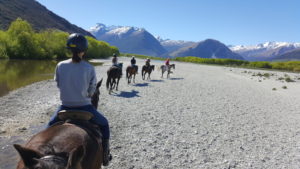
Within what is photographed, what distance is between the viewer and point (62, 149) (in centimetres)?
293

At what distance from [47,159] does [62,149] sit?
34 centimetres

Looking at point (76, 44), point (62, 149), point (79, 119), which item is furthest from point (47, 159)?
point (76, 44)

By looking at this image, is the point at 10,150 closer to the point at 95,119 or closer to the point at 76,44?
the point at 95,119

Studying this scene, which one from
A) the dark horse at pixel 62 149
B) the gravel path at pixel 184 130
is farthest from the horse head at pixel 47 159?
the gravel path at pixel 184 130

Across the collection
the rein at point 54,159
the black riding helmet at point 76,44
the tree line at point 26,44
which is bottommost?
the rein at point 54,159

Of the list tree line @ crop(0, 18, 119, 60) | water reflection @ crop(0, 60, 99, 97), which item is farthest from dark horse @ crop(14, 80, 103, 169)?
tree line @ crop(0, 18, 119, 60)

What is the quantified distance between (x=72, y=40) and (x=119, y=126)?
23.7ft

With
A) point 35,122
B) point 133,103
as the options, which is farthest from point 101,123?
point 133,103

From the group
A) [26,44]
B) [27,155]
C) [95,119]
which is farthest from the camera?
[26,44]

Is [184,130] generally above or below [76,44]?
below

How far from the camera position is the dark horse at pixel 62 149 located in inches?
99.1

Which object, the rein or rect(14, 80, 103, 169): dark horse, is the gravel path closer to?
rect(14, 80, 103, 169): dark horse

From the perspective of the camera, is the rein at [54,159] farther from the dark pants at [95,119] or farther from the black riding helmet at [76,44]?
the black riding helmet at [76,44]

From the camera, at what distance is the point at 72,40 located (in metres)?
4.01
